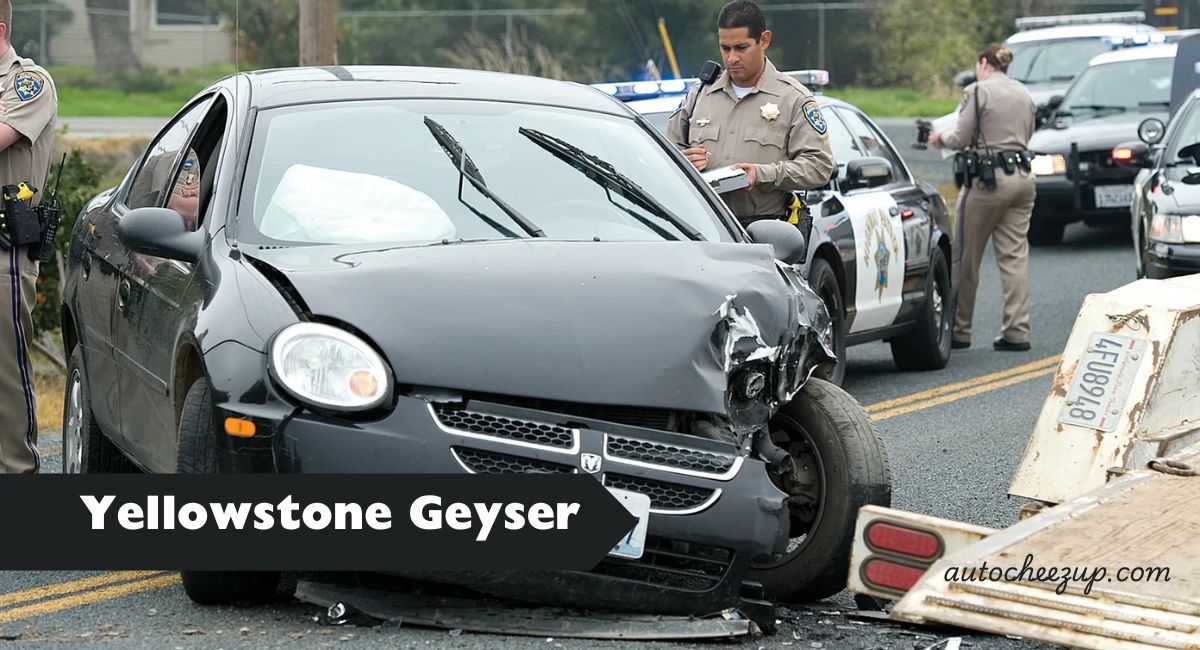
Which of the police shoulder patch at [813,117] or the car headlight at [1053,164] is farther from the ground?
the police shoulder patch at [813,117]

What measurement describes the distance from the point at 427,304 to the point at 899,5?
119 ft

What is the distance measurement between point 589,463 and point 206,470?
39.1 inches

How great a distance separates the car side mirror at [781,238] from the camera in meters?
6.28

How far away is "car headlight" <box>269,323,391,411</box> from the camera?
4816 mm

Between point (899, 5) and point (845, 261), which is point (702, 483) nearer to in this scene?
point (845, 261)

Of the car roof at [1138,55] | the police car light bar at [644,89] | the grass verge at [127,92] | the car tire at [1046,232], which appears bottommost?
the grass verge at [127,92]

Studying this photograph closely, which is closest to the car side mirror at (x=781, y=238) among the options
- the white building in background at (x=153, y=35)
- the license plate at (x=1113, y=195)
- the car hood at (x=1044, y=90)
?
the license plate at (x=1113, y=195)

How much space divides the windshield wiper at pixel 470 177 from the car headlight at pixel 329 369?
970 millimetres

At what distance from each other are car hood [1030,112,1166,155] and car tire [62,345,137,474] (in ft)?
39.7

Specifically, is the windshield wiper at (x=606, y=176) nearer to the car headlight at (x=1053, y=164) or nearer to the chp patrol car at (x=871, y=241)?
the chp patrol car at (x=871, y=241)

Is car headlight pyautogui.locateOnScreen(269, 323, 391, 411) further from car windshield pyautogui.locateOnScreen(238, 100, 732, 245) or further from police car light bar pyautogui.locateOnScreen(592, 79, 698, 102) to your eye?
police car light bar pyautogui.locateOnScreen(592, 79, 698, 102)

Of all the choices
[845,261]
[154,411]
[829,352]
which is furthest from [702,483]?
[845,261]

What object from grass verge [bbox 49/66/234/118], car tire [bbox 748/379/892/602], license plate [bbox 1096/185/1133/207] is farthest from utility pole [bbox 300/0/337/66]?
grass verge [bbox 49/66/234/118]

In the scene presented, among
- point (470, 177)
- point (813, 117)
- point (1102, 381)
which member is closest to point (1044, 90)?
point (813, 117)
